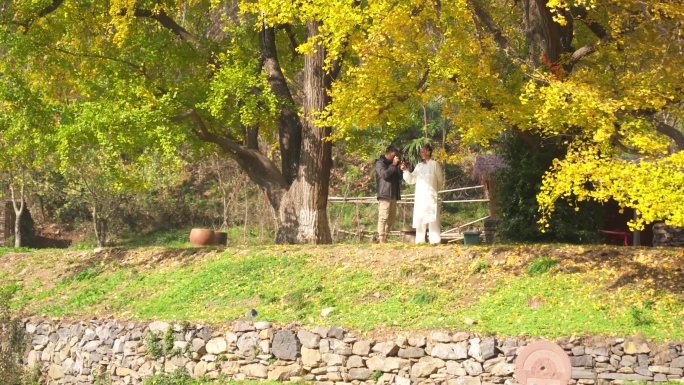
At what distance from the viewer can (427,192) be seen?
1548 centimetres

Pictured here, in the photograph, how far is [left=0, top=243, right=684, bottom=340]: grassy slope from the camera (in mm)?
12109

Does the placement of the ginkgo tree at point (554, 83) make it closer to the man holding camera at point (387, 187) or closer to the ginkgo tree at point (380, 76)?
the ginkgo tree at point (380, 76)

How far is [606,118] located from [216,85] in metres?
7.39

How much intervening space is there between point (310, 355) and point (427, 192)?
3795mm

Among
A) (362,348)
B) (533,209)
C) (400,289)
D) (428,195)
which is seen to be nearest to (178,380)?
(362,348)

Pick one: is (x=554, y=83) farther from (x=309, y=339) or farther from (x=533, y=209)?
(x=309, y=339)

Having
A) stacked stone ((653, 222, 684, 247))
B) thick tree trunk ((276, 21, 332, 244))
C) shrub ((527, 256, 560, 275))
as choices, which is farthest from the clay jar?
stacked stone ((653, 222, 684, 247))

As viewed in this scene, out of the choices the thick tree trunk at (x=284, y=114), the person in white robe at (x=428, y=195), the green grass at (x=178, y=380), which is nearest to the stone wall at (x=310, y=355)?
the green grass at (x=178, y=380)

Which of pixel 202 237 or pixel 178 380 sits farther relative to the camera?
pixel 202 237

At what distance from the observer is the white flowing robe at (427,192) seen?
15477 mm

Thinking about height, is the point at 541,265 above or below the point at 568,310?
above

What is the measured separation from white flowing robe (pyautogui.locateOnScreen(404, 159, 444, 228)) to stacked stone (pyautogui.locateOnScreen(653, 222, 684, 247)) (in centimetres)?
438

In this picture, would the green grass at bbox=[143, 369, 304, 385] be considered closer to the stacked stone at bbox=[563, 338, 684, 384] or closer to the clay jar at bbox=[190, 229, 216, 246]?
the stacked stone at bbox=[563, 338, 684, 384]

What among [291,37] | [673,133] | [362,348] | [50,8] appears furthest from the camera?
[291,37]
